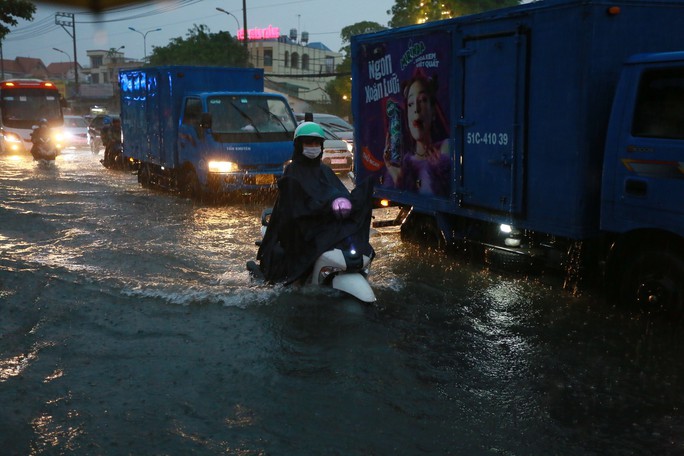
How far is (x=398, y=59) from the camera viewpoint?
9.43 metres

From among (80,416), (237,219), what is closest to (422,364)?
(80,416)

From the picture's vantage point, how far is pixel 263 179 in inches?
588

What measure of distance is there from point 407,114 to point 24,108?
2576cm

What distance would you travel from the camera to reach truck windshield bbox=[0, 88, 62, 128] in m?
30.8

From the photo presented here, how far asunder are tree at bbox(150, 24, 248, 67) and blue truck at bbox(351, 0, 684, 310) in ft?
181

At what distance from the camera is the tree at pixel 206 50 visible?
6309 cm

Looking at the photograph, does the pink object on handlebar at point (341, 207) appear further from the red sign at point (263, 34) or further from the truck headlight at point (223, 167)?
the red sign at point (263, 34)

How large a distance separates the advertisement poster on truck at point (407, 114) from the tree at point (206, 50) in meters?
53.8

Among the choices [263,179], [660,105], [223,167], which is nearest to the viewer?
[660,105]

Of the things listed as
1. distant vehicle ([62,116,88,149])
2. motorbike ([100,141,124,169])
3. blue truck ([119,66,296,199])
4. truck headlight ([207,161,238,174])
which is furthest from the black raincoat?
distant vehicle ([62,116,88,149])

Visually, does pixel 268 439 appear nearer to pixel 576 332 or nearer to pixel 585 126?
pixel 576 332

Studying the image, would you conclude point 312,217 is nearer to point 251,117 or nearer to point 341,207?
point 341,207

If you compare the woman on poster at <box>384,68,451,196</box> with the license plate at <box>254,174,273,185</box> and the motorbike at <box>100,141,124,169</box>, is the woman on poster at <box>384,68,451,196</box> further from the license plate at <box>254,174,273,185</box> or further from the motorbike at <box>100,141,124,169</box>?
the motorbike at <box>100,141,124,169</box>

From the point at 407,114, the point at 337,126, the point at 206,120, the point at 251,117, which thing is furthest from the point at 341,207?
the point at 337,126
